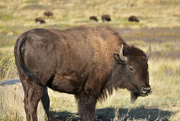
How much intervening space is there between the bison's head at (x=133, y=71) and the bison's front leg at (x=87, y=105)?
83 centimetres

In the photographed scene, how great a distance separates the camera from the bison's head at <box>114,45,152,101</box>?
6.34 meters

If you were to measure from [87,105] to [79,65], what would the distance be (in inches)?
39.7

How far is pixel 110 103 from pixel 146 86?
275 cm

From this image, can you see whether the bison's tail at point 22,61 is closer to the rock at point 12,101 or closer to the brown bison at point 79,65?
the brown bison at point 79,65

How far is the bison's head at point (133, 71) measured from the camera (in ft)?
20.8

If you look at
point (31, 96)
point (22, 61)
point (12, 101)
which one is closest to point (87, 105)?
point (31, 96)

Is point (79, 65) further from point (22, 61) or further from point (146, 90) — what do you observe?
point (146, 90)

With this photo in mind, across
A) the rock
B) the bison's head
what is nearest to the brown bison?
the bison's head

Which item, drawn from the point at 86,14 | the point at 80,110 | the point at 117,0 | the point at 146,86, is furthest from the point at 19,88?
the point at 117,0

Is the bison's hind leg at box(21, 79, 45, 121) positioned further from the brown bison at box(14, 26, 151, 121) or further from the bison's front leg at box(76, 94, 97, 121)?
the bison's front leg at box(76, 94, 97, 121)

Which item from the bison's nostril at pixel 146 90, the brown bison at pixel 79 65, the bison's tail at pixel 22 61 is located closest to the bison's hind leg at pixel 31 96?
the brown bison at pixel 79 65

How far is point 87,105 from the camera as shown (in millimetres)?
6211

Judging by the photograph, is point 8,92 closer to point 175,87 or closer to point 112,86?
point 112,86

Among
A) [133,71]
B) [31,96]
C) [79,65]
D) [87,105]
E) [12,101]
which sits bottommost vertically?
[87,105]
